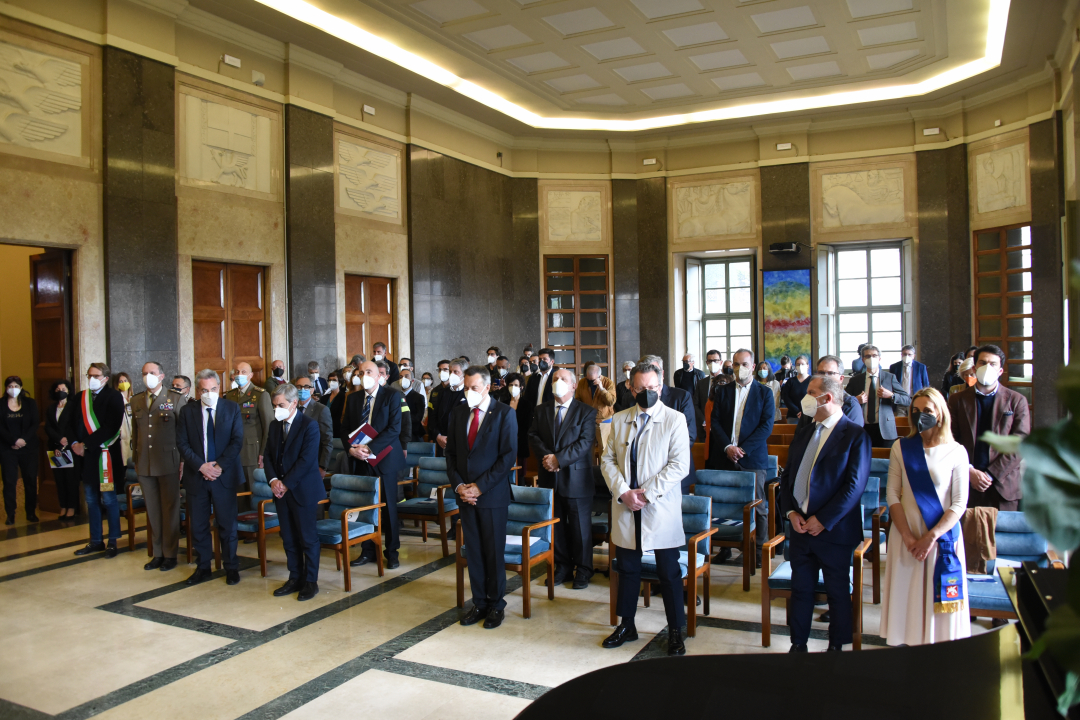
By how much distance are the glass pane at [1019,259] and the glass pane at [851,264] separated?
2.69 m

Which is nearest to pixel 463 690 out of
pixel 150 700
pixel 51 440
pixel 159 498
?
pixel 150 700

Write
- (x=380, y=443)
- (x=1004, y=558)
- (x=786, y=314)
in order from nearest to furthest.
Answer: (x=1004, y=558) → (x=380, y=443) → (x=786, y=314)

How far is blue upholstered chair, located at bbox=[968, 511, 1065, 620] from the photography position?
393 centimetres

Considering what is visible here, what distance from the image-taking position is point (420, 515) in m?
→ 6.62

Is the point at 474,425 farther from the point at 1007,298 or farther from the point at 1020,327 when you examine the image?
the point at 1007,298

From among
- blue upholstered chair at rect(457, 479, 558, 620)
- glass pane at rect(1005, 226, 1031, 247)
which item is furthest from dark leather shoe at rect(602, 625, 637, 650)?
glass pane at rect(1005, 226, 1031, 247)

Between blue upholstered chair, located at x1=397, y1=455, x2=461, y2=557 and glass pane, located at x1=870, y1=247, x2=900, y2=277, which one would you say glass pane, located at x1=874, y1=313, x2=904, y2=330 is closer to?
glass pane, located at x1=870, y1=247, x2=900, y2=277

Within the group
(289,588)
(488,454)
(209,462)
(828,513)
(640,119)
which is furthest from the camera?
(640,119)

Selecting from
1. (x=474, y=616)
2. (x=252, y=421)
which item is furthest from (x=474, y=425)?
(x=252, y=421)

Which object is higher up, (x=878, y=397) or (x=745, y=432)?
(x=878, y=397)

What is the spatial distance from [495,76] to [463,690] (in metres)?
10.7

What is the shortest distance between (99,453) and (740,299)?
495 inches

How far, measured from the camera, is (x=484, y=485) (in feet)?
16.4

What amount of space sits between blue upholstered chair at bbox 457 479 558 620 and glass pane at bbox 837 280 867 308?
11.5 metres
